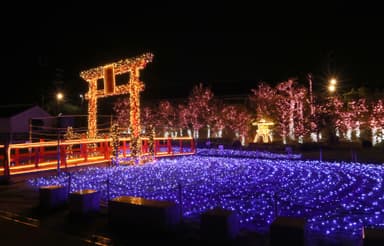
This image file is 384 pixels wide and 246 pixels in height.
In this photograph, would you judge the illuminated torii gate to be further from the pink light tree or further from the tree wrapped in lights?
the pink light tree

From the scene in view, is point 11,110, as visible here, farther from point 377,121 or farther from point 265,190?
point 377,121

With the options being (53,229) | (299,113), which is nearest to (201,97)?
(299,113)

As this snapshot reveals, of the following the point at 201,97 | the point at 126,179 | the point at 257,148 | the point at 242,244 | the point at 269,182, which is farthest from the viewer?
the point at 201,97

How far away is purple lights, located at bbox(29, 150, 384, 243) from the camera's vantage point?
705 centimetres

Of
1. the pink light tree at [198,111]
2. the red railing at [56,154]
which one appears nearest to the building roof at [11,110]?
the red railing at [56,154]

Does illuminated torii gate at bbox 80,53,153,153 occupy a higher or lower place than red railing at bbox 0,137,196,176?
higher

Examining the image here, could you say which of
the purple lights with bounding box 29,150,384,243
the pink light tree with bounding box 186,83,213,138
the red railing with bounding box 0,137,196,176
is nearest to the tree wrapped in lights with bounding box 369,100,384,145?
the purple lights with bounding box 29,150,384,243

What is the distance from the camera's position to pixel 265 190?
10.3m

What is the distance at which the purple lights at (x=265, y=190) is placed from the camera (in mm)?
7051

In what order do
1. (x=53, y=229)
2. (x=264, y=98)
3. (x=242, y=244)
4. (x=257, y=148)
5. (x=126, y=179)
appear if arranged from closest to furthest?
(x=242, y=244) < (x=53, y=229) < (x=126, y=179) < (x=257, y=148) < (x=264, y=98)

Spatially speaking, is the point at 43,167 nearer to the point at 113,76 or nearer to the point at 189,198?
the point at 113,76

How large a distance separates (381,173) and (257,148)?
12.6 metres

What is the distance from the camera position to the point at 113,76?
17.4 m

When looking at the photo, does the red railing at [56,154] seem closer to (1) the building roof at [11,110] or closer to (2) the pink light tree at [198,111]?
(1) the building roof at [11,110]
